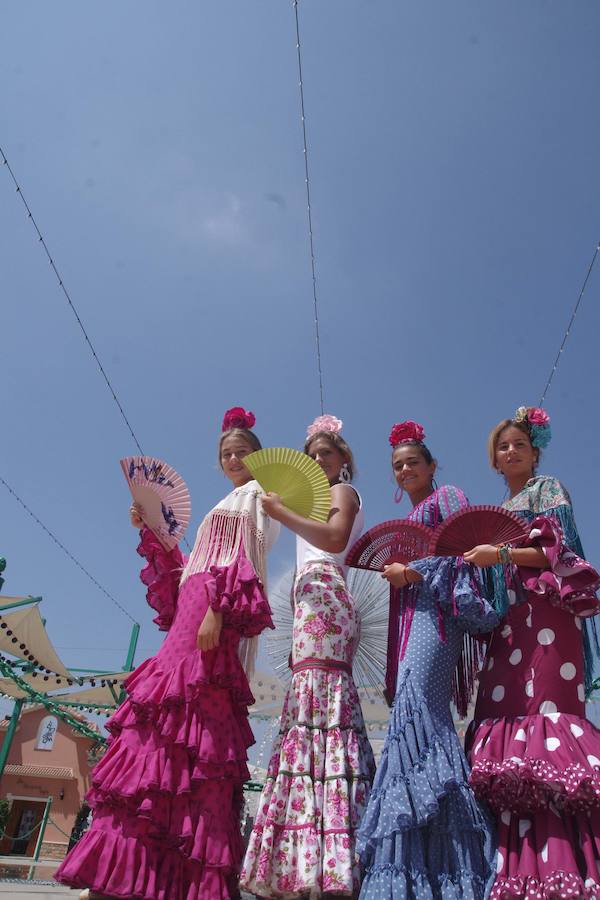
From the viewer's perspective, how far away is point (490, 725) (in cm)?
206

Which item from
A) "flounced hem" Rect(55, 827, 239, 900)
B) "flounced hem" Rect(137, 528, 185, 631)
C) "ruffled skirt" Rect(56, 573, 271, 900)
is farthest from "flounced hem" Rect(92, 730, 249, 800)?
"flounced hem" Rect(137, 528, 185, 631)

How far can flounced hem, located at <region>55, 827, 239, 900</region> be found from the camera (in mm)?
2010

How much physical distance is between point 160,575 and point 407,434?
59.0 inches

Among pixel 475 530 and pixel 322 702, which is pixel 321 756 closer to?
pixel 322 702

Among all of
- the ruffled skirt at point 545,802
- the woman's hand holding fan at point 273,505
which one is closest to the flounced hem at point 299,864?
the ruffled skirt at point 545,802

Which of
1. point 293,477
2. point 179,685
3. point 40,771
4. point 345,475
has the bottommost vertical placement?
point 179,685

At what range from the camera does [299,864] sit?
6.59ft

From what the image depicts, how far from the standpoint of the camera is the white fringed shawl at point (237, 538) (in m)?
2.78

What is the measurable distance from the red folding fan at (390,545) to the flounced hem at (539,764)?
2.36 ft

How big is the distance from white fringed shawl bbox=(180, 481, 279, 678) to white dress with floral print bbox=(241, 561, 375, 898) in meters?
0.26

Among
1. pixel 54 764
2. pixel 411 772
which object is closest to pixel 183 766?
pixel 411 772

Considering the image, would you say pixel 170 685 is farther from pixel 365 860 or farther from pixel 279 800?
pixel 365 860

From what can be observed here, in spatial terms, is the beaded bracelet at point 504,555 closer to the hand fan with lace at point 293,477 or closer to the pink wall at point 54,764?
the hand fan with lace at point 293,477

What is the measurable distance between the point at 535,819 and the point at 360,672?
1.97 meters
